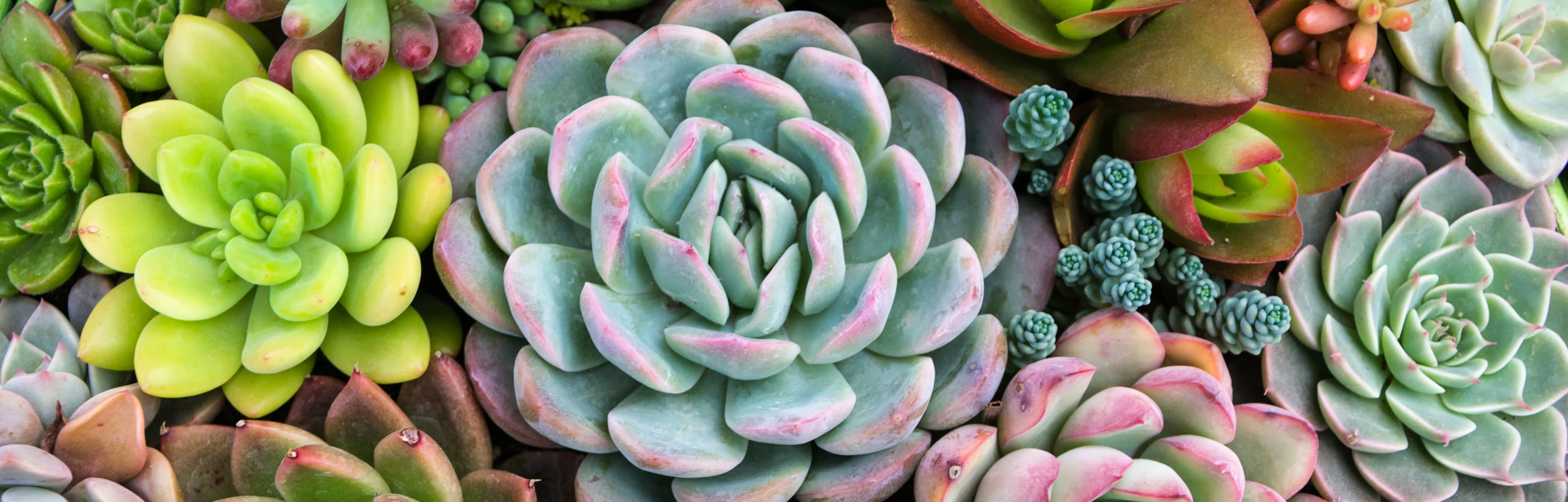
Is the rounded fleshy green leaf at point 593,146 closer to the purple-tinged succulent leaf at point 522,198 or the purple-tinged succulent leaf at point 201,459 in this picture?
the purple-tinged succulent leaf at point 522,198

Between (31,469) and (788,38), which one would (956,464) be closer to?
(788,38)

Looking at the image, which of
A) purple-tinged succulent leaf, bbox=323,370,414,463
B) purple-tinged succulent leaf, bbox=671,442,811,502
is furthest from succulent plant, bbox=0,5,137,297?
Result: purple-tinged succulent leaf, bbox=671,442,811,502

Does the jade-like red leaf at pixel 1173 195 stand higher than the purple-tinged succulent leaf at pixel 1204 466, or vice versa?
the jade-like red leaf at pixel 1173 195

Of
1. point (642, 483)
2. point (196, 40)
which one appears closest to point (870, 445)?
point (642, 483)

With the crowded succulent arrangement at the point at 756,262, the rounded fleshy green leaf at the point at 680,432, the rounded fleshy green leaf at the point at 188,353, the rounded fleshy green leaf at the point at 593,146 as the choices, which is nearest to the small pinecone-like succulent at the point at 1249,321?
the crowded succulent arrangement at the point at 756,262

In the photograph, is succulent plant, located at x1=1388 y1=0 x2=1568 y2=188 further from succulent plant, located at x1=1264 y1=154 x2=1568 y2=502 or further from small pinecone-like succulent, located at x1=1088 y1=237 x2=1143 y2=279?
small pinecone-like succulent, located at x1=1088 y1=237 x2=1143 y2=279

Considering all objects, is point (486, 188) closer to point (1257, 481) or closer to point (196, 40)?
point (196, 40)
